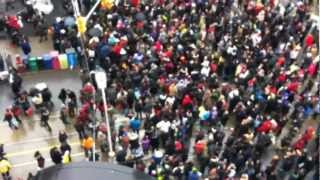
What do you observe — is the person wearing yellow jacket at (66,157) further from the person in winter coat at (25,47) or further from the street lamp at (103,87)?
the person in winter coat at (25,47)

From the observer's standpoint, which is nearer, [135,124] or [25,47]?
[135,124]

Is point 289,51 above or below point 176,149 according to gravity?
above

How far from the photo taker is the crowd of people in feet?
57.2

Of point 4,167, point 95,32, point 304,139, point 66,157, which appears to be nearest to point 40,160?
point 66,157

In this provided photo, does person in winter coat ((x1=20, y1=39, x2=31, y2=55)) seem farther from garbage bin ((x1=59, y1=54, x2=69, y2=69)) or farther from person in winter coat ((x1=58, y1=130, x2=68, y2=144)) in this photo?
person in winter coat ((x1=58, y1=130, x2=68, y2=144))

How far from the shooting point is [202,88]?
64.7ft

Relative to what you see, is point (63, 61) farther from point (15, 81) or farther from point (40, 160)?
point (40, 160)

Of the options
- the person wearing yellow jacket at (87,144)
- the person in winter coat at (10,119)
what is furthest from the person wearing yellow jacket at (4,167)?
the person wearing yellow jacket at (87,144)

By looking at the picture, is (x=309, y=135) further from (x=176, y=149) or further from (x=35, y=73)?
(x=35, y=73)

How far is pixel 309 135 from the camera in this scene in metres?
18.1

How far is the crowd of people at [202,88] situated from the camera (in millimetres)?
17422

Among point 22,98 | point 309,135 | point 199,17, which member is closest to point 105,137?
point 22,98

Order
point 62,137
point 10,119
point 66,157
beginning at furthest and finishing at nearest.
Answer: point 10,119 < point 62,137 < point 66,157

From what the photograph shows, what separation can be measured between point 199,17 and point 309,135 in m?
7.97
